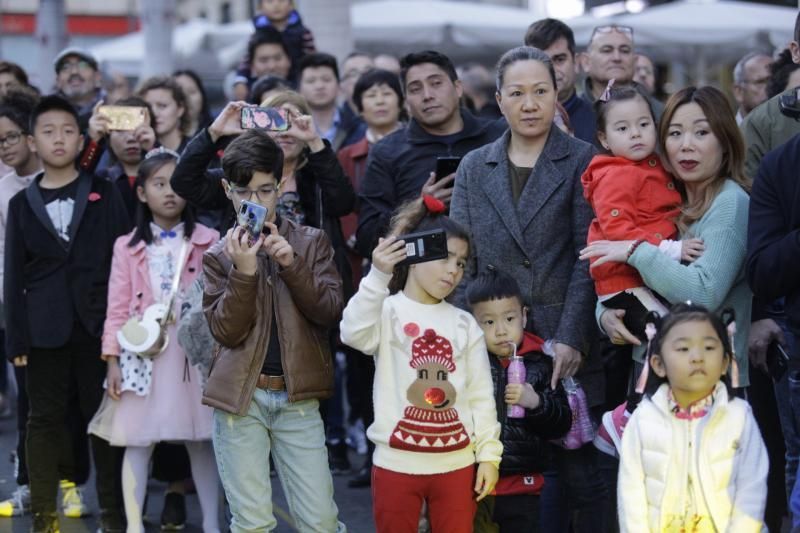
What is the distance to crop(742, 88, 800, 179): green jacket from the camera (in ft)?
21.6

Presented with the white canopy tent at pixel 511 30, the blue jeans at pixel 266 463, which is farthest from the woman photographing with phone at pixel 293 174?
the white canopy tent at pixel 511 30

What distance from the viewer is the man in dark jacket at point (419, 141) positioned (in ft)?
23.0

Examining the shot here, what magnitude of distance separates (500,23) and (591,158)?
36.5 feet

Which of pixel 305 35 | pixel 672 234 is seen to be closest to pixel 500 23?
pixel 305 35

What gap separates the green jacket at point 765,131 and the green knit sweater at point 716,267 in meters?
1.32

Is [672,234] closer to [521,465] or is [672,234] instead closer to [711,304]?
[711,304]

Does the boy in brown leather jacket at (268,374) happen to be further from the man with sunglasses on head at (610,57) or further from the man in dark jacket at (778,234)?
the man with sunglasses on head at (610,57)

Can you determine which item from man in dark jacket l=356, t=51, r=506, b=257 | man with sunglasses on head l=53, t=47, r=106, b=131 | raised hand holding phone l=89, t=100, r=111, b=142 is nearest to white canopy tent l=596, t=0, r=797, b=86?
man with sunglasses on head l=53, t=47, r=106, b=131

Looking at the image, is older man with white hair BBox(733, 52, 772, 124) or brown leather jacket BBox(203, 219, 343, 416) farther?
older man with white hair BBox(733, 52, 772, 124)

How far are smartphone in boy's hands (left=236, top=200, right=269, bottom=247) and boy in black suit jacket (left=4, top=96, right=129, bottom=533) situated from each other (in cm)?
200

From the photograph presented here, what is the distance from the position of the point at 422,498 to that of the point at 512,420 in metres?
0.53

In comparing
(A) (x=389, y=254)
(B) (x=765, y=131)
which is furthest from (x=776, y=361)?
(A) (x=389, y=254)

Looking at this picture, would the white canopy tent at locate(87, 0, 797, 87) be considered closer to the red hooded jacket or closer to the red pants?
the red hooded jacket

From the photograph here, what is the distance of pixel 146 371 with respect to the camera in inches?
273
